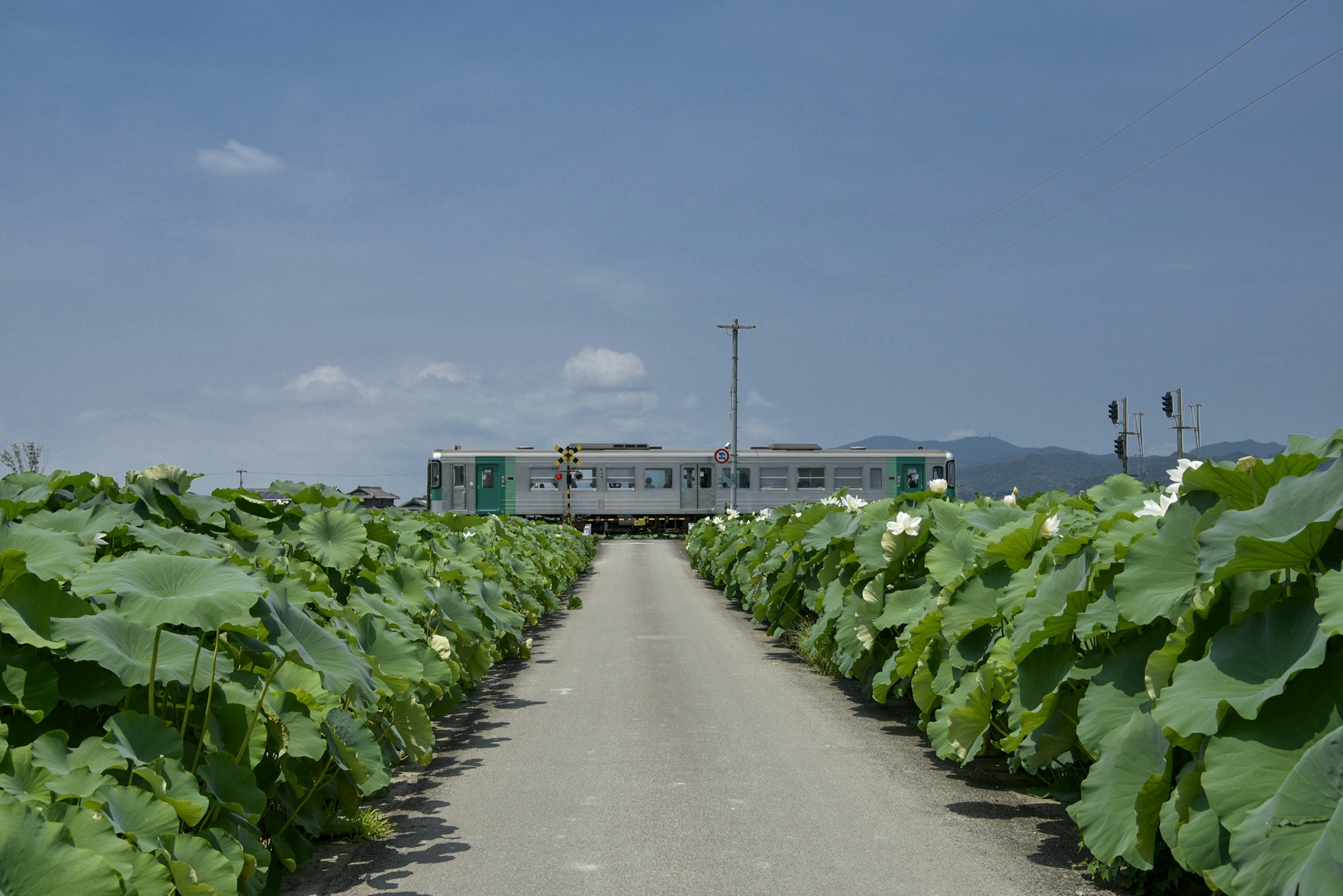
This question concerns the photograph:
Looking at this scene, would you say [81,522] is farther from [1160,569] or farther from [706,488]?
[706,488]

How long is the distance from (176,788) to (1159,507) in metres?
3.71

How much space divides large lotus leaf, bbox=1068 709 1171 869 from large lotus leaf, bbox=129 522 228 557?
3.47 meters

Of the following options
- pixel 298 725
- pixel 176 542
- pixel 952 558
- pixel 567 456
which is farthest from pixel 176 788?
pixel 567 456

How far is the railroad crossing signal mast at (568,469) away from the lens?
→ 31.9 metres

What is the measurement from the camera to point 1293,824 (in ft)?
7.91

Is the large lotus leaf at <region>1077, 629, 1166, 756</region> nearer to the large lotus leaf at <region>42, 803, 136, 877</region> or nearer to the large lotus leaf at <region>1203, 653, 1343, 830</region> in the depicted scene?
the large lotus leaf at <region>1203, 653, 1343, 830</region>

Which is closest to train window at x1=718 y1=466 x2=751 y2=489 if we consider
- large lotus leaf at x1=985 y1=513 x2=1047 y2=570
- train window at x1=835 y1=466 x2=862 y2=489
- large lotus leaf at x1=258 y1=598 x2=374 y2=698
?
train window at x1=835 y1=466 x2=862 y2=489

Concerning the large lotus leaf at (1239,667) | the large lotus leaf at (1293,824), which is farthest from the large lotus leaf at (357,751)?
the large lotus leaf at (1293,824)

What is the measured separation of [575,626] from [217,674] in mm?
9110

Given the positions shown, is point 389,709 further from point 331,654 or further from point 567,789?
point 331,654

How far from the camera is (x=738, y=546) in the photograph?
1411 cm

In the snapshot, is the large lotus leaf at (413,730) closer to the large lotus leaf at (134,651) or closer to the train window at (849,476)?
the large lotus leaf at (134,651)

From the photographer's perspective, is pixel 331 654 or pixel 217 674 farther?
pixel 331 654

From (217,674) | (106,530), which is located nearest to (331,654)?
(217,674)
